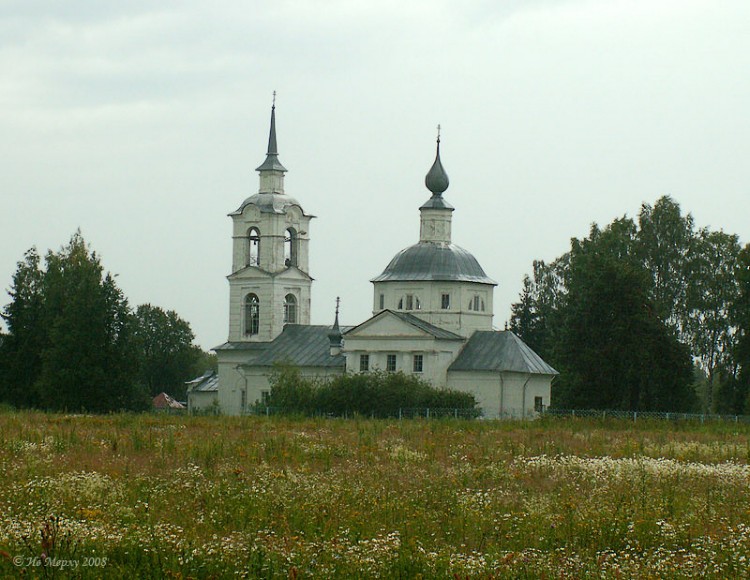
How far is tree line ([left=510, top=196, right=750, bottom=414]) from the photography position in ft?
184

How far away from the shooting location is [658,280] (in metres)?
67.2

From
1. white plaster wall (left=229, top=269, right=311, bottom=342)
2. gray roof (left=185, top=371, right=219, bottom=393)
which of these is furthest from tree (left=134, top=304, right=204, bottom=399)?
white plaster wall (left=229, top=269, right=311, bottom=342)

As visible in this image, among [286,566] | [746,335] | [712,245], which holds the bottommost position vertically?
[286,566]

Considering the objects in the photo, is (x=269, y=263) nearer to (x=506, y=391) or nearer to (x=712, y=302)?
(x=506, y=391)

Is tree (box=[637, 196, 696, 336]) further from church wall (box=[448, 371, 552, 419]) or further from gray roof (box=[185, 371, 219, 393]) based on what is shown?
gray roof (box=[185, 371, 219, 393])

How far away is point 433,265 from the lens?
58.8 meters

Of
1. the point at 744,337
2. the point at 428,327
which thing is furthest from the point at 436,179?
the point at 744,337

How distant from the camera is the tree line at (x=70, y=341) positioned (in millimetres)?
55719

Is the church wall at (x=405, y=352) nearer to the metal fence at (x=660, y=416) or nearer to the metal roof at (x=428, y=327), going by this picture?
the metal roof at (x=428, y=327)

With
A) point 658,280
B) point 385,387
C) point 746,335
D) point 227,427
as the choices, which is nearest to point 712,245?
point 658,280

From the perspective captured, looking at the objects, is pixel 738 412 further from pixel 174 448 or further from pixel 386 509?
pixel 386 509

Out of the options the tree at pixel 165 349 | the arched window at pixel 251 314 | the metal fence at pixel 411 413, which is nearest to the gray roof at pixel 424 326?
the metal fence at pixel 411 413

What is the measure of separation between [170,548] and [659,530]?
5449 mm

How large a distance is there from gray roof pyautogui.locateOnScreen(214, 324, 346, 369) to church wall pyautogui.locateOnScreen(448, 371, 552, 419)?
21.1 ft
